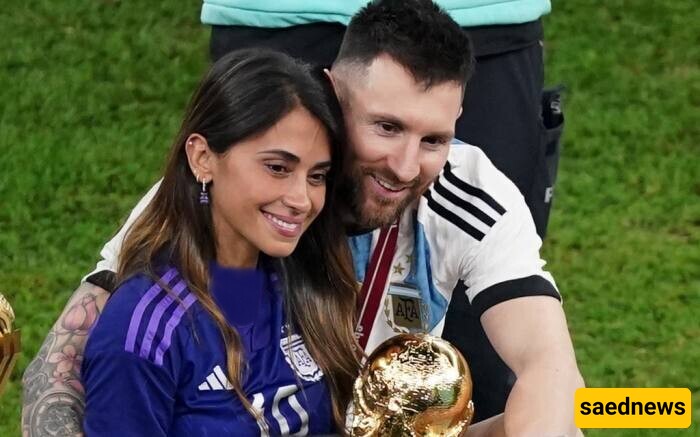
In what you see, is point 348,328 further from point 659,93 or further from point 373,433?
point 659,93

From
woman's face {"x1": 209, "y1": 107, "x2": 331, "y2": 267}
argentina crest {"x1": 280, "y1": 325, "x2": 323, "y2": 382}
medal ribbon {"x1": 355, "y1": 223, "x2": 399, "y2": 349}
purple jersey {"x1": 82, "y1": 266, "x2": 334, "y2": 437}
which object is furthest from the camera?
medal ribbon {"x1": 355, "y1": 223, "x2": 399, "y2": 349}

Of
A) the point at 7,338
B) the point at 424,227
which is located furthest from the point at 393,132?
the point at 7,338

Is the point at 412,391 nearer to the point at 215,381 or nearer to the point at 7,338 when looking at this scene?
the point at 215,381

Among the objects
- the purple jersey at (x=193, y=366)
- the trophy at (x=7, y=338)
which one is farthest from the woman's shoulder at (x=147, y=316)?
the trophy at (x=7, y=338)

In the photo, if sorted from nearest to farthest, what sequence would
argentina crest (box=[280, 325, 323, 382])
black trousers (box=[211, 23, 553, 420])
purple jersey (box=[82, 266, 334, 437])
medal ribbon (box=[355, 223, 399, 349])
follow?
purple jersey (box=[82, 266, 334, 437]) → argentina crest (box=[280, 325, 323, 382]) → medal ribbon (box=[355, 223, 399, 349]) → black trousers (box=[211, 23, 553, 420])

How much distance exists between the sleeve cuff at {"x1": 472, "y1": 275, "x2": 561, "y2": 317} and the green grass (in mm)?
1520

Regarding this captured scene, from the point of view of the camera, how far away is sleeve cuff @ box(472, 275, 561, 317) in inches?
136

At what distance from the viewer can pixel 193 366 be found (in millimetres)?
3162

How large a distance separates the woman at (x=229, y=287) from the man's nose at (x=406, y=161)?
0.11 m

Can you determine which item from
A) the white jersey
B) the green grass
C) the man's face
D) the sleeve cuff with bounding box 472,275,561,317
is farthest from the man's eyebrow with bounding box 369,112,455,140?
the green grass

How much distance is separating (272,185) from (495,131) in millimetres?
960

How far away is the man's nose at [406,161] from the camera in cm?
337

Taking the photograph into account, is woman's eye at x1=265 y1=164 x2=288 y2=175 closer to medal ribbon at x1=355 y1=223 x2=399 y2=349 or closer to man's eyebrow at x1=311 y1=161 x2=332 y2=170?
man's eyebrow at x1=311 y1=161 x2=332 y2=170

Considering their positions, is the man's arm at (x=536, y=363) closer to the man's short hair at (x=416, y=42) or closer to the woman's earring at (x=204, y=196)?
the man's short hair at (x=416, y=42)
